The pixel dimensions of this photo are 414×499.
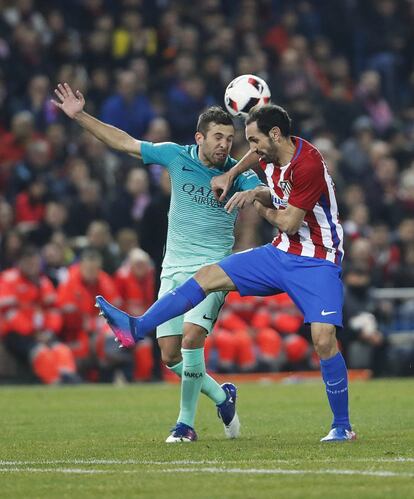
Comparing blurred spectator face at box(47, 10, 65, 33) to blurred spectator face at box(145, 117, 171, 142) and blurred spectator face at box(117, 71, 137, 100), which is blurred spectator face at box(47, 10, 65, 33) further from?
blurred spectator face at box(145, 117, 171, 142)

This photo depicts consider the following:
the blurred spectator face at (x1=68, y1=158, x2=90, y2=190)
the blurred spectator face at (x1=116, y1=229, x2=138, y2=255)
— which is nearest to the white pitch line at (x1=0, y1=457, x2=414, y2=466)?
the blurred spectator face at (x1=116, y1=229, x2=138, y2=255)

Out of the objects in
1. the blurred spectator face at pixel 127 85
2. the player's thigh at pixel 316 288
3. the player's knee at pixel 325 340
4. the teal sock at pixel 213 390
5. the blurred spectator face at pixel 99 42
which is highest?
the blurred spectator face at pixel 99 42

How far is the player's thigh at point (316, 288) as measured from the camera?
31.5 ft

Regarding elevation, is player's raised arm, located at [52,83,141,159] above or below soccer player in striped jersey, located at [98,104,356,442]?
above

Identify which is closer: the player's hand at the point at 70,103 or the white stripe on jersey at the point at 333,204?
the white stripe on jersey at the point at 333,204

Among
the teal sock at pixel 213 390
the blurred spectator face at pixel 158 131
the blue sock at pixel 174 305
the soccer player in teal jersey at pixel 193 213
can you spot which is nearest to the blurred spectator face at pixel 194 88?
the blurred spectator face at pixel 158 131

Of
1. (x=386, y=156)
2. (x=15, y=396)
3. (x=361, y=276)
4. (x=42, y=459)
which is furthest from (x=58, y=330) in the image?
(x=42, y=459)

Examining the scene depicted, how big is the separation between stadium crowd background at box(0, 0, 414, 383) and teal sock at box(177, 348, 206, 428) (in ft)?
A: 23.7

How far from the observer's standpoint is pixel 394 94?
2584cm

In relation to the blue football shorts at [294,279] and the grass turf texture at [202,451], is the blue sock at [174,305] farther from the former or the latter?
the grass turf texture at [202,451]

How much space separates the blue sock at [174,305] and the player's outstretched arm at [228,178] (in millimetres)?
714

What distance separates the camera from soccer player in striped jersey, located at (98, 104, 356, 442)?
9.63m

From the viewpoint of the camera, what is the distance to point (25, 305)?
1747cm

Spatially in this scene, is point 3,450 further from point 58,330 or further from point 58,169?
point 58,169
